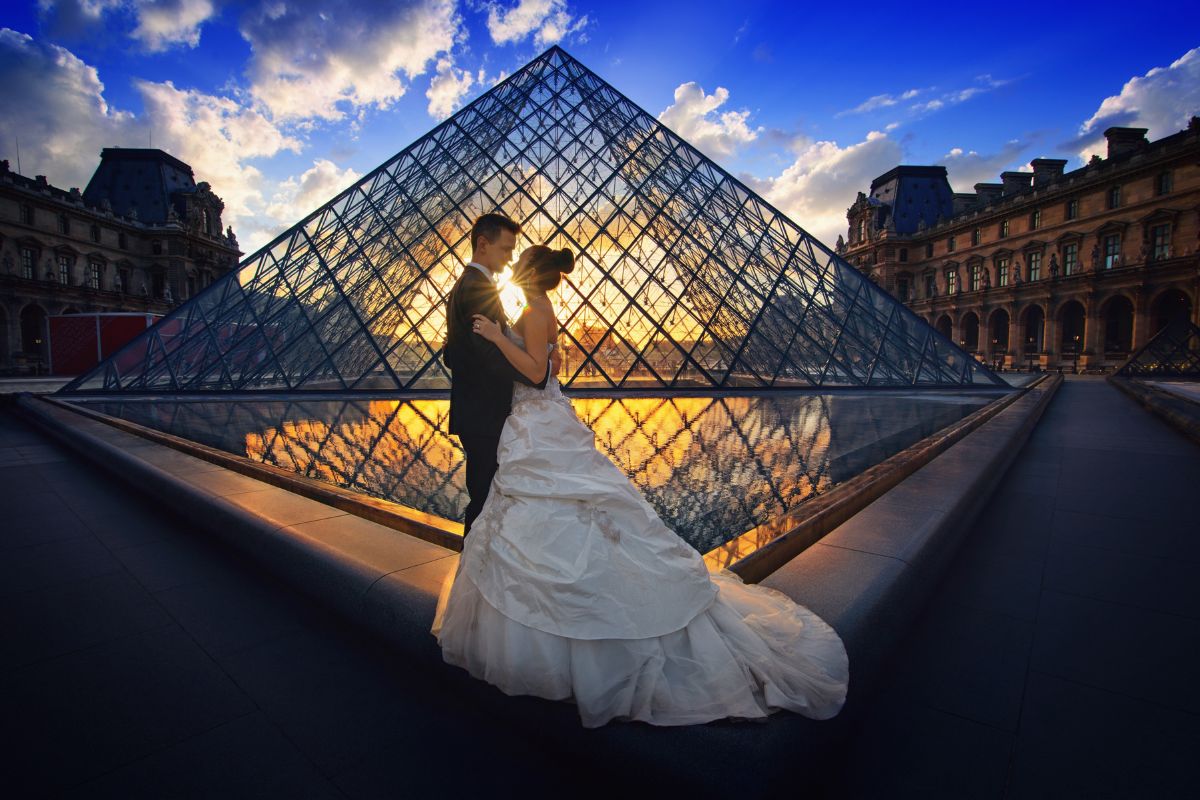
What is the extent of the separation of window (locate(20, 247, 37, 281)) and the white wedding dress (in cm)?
4667

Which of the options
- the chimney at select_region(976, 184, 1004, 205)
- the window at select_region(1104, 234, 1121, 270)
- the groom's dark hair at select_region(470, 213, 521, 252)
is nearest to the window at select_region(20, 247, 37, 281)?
the groom's dark hair at select_region(470, 213, 521, 252)

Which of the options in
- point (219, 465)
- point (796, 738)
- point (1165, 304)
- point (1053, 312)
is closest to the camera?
point (796, 738)

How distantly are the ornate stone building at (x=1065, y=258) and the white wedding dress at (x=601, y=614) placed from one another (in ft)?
117

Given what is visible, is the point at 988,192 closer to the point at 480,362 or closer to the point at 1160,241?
the point at 1160,241

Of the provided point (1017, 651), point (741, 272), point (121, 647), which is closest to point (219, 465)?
point (121, 647)

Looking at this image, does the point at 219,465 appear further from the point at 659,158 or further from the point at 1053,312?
the point at 1053,312

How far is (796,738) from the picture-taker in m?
1.21

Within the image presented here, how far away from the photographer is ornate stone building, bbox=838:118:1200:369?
26703mm

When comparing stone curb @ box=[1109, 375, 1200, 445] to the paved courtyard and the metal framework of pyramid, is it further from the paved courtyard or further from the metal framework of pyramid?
the metal framework of pyramid

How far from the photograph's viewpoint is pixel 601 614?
4.32 ft

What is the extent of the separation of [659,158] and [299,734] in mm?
17235

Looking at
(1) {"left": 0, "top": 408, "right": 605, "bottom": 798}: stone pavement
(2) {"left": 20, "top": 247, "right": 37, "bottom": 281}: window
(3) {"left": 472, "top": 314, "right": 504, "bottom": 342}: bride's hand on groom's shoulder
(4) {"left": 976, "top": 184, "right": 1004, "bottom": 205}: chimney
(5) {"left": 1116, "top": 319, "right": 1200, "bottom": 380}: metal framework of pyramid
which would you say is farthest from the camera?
(4) {"left": 976, "top": 184, "right": 1004, "bottom": 205}: chimney

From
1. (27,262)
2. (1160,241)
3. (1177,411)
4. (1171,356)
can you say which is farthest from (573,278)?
(27,262)

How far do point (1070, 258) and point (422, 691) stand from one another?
1697 inches
